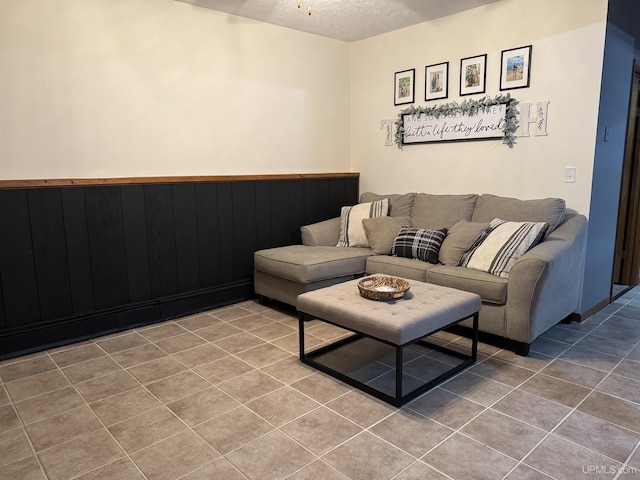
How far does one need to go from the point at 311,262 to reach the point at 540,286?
159 centimetres

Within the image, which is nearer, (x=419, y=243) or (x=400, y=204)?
(x=419, y=243)

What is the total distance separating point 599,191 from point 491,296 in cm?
132

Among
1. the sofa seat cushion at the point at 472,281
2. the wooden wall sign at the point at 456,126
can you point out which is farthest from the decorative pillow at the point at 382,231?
the wooden wall sign at the point at 456,126

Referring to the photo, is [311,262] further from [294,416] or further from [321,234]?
[294,416]

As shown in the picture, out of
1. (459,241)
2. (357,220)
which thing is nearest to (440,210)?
(459,241)

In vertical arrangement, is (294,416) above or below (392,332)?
below

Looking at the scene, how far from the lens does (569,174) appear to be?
3322 millimetres

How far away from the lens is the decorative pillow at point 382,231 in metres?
3.77

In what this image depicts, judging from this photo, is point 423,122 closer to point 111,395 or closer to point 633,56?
point 633,56

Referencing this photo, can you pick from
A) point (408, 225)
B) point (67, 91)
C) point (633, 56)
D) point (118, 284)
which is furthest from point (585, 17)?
point (118, 284)

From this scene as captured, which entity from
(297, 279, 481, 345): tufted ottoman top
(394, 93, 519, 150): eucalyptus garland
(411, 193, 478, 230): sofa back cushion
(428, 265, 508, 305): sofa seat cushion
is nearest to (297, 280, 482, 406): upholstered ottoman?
(297, 279, 481, 345): tufted ottoman top

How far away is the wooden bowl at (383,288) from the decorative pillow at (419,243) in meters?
0.78

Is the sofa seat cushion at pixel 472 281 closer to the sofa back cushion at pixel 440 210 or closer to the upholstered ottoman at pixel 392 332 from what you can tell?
the upholstered ottoman at pixel 392 332

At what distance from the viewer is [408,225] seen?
12.8 ft
